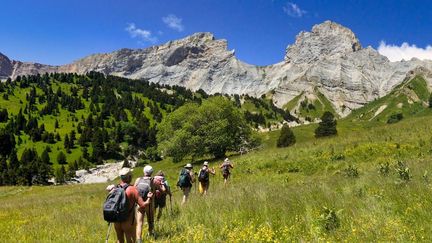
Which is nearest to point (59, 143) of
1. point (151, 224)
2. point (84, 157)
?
point (84, 157)

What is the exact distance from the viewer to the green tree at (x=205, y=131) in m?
65.0

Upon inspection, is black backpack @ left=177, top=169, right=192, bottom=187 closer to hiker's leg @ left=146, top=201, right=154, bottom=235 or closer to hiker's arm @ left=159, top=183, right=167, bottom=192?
hiker's arm @ left=159, top=183, right=167, bottom=192

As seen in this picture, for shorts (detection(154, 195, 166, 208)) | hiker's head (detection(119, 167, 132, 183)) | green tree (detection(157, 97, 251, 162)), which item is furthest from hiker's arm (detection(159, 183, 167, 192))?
green tree (detection(157, 97, 251, 162))

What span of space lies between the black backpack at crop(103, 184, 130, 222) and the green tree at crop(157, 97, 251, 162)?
178ft

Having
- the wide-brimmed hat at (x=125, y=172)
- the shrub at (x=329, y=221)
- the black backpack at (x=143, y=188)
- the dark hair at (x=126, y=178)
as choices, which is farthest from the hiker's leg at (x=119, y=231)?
the shrub at (x=329, y=221)

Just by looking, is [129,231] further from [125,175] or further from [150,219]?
[150,219]

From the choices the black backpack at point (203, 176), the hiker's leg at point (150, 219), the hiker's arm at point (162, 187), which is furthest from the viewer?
the black backpack at point (203, 176)

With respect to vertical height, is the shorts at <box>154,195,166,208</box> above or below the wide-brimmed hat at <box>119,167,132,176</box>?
below

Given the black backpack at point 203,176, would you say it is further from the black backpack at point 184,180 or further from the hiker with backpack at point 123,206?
the hiker with backpack at point 123,206

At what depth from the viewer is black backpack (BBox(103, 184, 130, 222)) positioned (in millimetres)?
9180

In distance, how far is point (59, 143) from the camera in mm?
166375

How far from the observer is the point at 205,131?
65500 millimetres

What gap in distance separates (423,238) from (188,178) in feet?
50.4

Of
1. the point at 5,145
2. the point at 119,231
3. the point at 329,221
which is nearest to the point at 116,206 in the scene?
the point at 119,231
